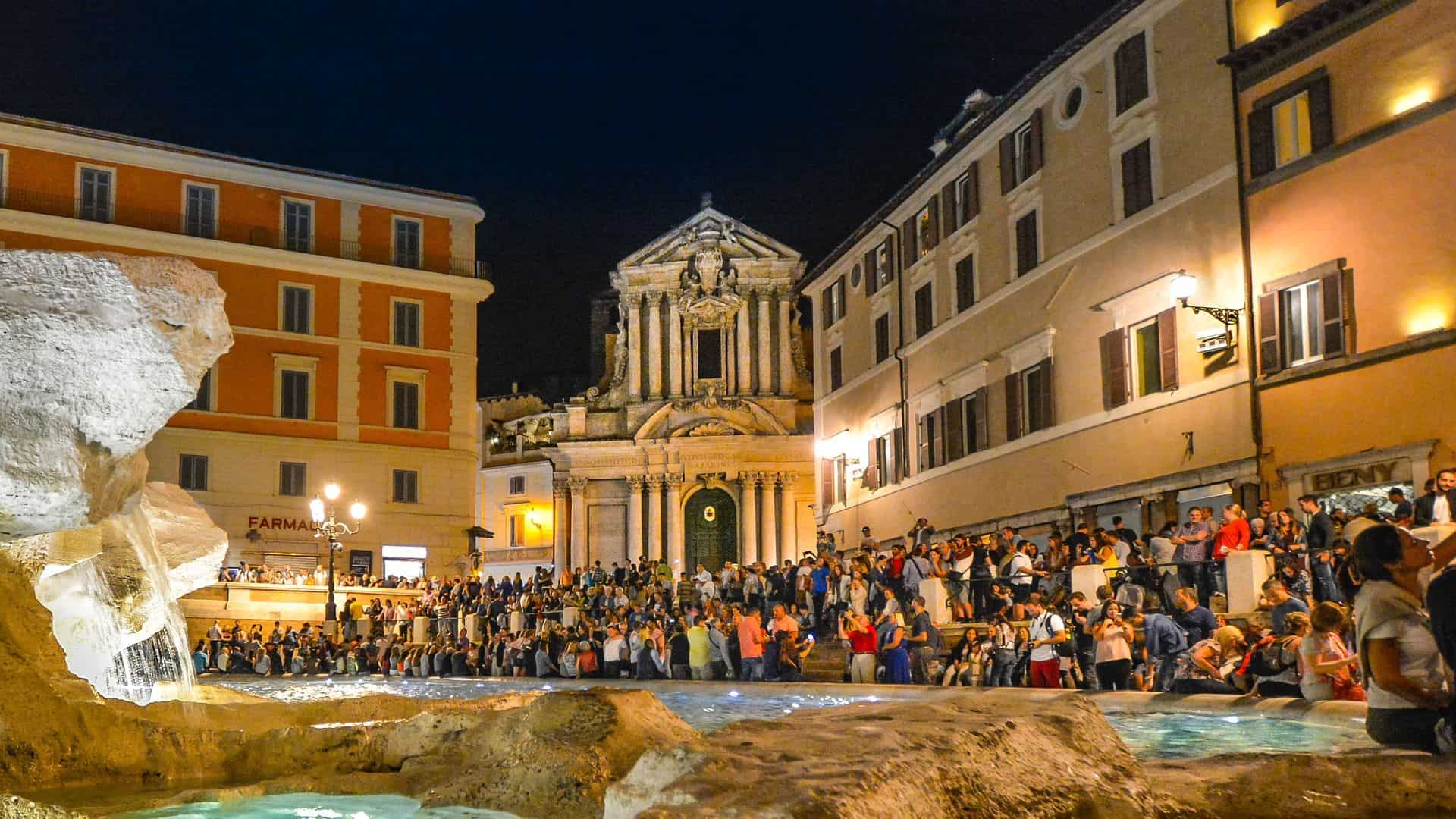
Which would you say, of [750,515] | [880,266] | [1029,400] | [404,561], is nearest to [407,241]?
[404,561]

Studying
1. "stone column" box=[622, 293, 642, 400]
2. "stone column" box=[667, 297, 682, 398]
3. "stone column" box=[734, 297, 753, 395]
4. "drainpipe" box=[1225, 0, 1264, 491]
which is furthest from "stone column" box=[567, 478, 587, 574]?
"drainpipe" box=[1225, 0, 1264, 491]

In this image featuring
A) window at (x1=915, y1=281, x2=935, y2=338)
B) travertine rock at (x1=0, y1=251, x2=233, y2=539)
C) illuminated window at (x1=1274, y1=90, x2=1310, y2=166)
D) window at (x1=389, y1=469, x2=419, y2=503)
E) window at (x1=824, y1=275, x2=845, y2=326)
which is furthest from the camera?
window at (x1=389, y1=469, x2=419, y2=503)

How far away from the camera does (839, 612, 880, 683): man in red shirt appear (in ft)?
63.9

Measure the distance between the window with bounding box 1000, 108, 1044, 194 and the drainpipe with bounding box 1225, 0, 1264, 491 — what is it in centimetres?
648

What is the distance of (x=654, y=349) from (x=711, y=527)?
6.94m

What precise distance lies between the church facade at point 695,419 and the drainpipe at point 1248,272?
101 feet

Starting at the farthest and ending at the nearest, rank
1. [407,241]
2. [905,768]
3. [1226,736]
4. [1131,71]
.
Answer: [407,241], [1131,71], [1226,736], [905,768]

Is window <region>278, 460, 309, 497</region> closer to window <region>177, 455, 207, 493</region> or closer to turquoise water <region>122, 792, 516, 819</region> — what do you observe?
window <region>177, 455, 207, 493</region>

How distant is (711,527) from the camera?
2050 inches

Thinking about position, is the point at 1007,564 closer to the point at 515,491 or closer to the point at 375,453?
the point at 375,453

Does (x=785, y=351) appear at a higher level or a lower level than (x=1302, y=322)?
higher

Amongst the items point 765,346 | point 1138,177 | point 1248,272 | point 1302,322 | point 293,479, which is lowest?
point 293,479

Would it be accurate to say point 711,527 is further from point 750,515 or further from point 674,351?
point 674,351

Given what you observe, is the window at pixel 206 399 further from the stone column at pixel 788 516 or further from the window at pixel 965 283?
the window at pixel 965 283
